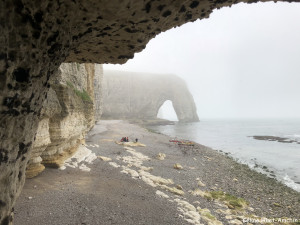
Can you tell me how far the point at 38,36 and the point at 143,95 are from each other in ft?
390

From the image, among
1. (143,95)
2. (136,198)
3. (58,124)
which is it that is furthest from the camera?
(143,95)

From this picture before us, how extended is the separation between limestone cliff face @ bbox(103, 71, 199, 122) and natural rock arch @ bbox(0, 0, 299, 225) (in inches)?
4202

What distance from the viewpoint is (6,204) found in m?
2.77

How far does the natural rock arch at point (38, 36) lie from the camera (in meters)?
2.26

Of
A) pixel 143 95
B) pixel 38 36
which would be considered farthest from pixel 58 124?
pixel 143 95

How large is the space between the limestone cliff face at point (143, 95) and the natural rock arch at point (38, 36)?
106731mm

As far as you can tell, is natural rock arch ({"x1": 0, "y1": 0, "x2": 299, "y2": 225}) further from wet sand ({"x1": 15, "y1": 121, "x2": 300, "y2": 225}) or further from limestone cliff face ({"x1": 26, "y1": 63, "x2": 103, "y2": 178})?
limestone cliff face ({"x1": 26, "y1": 63, "x2": 103, "y2": 178})

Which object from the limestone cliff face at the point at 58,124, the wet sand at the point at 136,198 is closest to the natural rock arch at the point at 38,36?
the wet sand at the point at 136,198

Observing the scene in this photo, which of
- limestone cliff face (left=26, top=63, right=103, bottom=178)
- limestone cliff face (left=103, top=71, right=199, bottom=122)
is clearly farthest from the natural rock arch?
limestone cliff face (left=103, top=71, right=199, bottom=122)

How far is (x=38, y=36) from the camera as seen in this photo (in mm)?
2518

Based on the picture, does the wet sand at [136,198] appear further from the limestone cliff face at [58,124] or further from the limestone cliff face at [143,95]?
the limestone cliff face at [143,95]

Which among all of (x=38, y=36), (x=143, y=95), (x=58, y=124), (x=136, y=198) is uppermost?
(x=143, y=95)

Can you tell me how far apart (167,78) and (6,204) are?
129558mm

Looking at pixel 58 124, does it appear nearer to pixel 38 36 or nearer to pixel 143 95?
pixel 38 36
